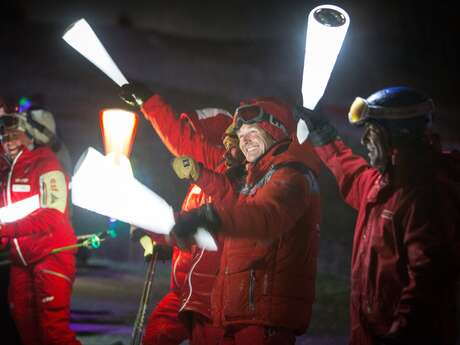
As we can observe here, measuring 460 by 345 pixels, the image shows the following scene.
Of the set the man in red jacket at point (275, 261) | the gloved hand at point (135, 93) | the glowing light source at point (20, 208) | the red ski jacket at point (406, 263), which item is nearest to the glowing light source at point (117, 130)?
the gloved hand at point (135, 93)

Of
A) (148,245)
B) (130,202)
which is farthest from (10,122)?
(130,202)

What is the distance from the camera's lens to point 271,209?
3.19m

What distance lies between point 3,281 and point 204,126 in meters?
2.84

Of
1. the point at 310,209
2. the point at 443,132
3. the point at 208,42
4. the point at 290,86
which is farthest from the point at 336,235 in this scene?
the point at 208,42

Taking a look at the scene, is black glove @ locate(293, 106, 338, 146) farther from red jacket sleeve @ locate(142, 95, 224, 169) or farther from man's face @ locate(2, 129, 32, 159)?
man's face @ locate(2, 129, 32, 159)

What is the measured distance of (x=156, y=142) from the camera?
1992 cm

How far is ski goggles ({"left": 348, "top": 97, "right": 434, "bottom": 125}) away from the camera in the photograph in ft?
10.2

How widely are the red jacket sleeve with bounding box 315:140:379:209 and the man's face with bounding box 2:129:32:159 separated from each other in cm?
353

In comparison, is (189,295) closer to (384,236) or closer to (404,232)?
(384,236)

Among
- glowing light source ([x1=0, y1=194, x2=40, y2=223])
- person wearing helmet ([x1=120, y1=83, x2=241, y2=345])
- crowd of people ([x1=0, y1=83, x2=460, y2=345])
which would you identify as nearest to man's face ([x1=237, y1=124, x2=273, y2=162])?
crowd of people ([x1=0, y1=83, x2=460, y2=345])

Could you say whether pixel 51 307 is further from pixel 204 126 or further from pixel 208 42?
pixel 208 42

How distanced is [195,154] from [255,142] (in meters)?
1.20

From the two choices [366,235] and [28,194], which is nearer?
[366,235]

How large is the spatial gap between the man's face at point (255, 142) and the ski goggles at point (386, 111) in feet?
2.66
